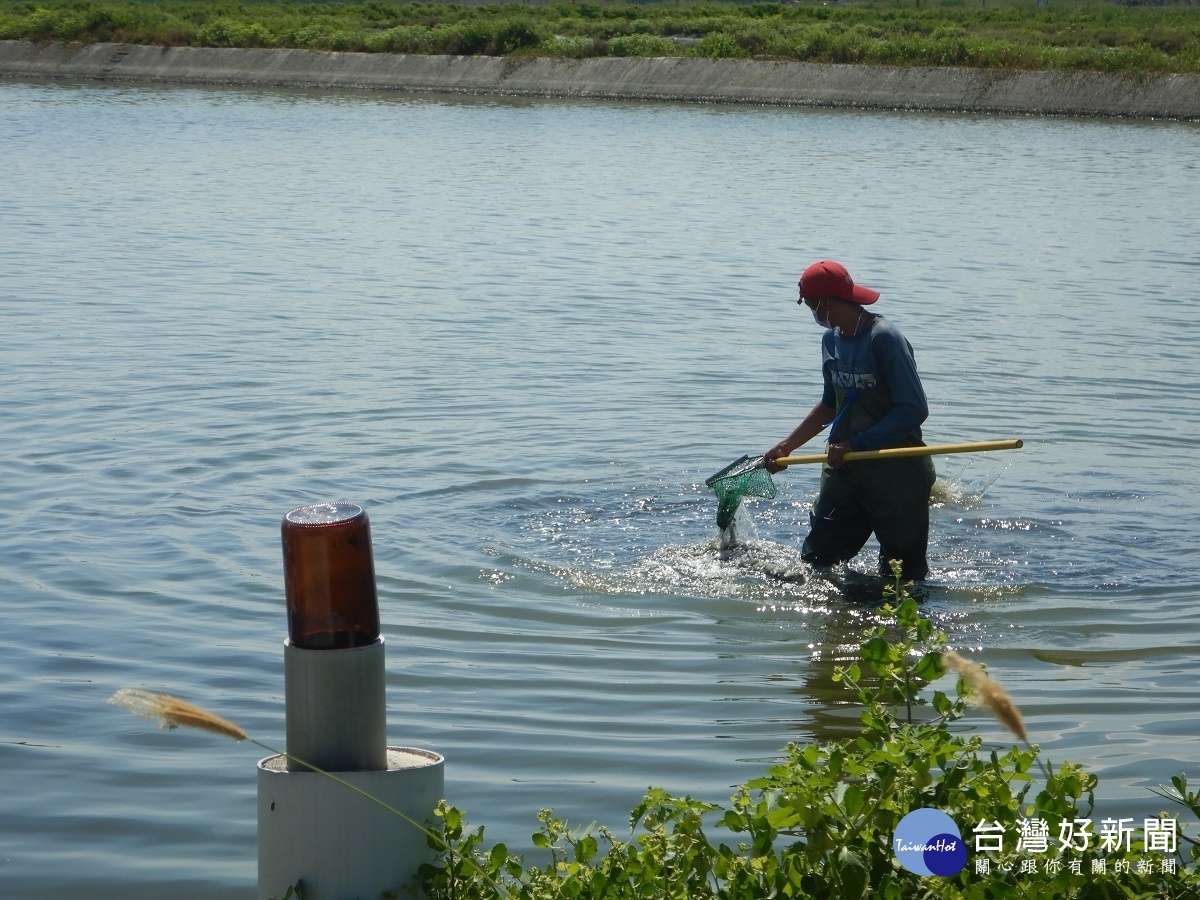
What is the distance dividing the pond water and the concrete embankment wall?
70.7ft

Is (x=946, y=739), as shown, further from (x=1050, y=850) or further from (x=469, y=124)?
(x=469, y=124)

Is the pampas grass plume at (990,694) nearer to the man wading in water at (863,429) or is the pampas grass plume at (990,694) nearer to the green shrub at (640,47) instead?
the man wading in water at (863,429)

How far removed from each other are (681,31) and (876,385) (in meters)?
55.7

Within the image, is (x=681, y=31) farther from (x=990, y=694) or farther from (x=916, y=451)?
(x=990, y=694)

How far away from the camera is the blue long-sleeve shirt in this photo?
6.82m

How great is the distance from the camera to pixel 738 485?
789 centimetres

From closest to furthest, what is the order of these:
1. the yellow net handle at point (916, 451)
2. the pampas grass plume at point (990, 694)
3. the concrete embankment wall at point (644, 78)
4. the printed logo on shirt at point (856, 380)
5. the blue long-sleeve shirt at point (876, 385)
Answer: the pampas grass plume at point (990, 694) < the yellow net handle at point (916, 451) < the blue long-sleeve shirt at point (876, 385) < the printed logo on shirt at point (856, 380) < the concrete embankment wall at point (644, 78)

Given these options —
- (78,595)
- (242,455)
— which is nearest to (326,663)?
(78,595)

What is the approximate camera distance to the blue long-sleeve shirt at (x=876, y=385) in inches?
269

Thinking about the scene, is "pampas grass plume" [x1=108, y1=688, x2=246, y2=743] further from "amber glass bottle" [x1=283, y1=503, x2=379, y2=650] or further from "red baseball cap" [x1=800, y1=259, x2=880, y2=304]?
"red baseball cap" [x1=800, y1=259, x2=880, y2=304]

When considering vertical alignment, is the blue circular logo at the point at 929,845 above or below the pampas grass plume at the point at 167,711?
below

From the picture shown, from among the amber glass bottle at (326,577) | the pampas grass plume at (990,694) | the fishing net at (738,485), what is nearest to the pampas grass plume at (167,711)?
the amber glass bottle at (326,577)

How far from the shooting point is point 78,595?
7129 mm

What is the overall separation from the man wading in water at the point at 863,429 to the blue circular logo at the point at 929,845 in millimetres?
3880
